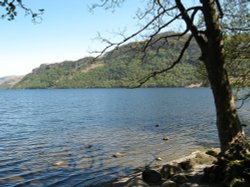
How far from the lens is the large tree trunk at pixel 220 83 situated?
1265cm

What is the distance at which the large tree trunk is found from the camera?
41.5ft

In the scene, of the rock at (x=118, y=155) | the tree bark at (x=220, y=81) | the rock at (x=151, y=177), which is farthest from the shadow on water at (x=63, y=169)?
the tree bark at (x=220, y=81)

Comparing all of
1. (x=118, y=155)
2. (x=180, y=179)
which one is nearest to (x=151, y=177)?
(x=180, y=179)

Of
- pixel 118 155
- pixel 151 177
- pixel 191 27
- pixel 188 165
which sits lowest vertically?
pixel 118 155

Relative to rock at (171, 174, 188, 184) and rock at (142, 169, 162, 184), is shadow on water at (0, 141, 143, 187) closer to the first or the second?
rock at (142, 169, 162, 184)

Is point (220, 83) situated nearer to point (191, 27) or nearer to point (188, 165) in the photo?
point (191, 27)

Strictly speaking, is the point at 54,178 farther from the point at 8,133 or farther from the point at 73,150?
the point at 8,133

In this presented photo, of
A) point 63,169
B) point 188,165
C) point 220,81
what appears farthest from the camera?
point 63,169

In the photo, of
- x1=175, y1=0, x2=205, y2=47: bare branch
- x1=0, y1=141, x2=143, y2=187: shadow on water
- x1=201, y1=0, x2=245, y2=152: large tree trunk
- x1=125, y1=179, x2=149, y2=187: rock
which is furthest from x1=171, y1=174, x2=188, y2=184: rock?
x1=0, y1=141, x2=143, y2=187: shadow on water

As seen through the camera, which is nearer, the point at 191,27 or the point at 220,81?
the point at 220,81

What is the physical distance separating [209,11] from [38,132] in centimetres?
3810

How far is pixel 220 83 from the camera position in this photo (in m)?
12.7

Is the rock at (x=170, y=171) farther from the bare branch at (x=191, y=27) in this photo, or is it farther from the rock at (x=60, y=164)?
the rock at (x=60, y=164)

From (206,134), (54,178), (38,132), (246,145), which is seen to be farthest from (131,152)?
(38,132)
